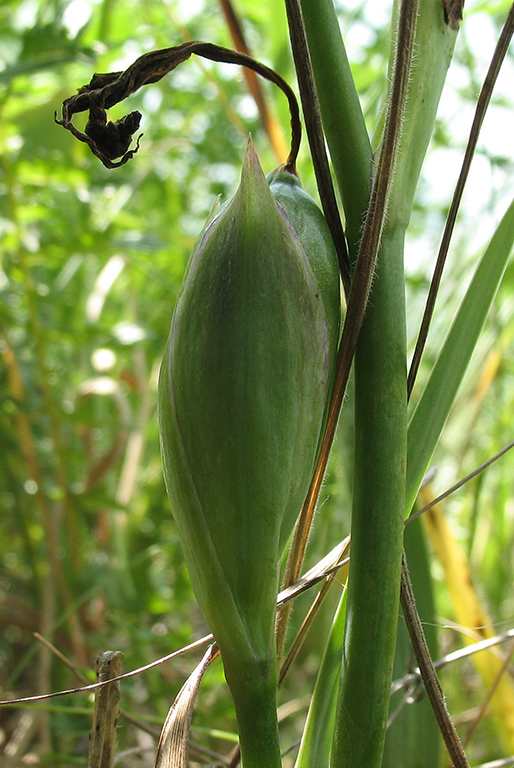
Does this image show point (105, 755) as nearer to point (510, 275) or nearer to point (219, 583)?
point (219, 583)

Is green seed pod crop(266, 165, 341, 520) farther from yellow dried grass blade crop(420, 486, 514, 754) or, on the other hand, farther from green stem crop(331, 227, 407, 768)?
yellow dried grass blade crop(420, 486, 514, 754)

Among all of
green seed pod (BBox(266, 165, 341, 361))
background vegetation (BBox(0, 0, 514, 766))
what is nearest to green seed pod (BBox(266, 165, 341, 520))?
green seed pod (BBox(266, 165, 341, 361))

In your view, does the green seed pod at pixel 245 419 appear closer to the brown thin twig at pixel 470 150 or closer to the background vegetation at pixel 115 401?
the brown thin twig at pixel 470 150

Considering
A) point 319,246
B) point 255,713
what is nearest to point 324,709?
point 255,713

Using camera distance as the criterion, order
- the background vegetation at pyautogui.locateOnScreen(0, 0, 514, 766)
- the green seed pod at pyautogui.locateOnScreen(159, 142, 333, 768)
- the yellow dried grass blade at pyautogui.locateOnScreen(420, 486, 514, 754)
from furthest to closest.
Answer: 1. the background vegetation at pyautogui.locateOnScreen(0, 0, 514, 766)
2. the yellow dried grass blade at pyautogui.locateOnScreen(420, 486, 514, 754)
3. the green seed pod at pyautogui.locateOnScreen(159, 142, 333, 768)

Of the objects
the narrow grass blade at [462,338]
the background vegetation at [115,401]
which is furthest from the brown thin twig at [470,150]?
the background vegetation at [115,401]

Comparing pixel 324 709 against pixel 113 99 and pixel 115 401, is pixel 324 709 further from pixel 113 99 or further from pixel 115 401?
pixel 115 401

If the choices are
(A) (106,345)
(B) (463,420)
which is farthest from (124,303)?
(B) (463,420)
